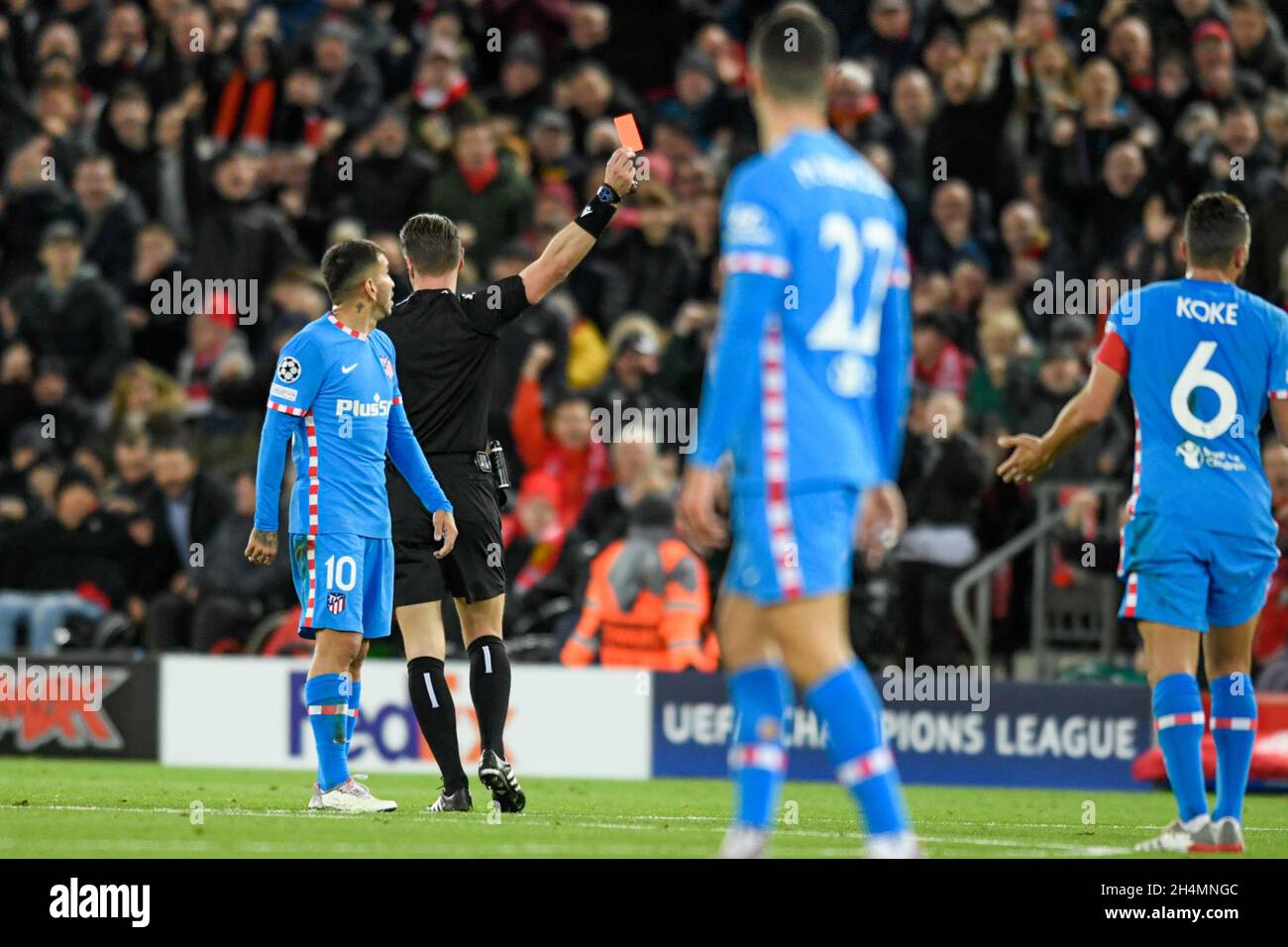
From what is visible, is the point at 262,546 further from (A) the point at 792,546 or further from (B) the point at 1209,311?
(B) the point at 1209,311

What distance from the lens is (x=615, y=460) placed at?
1507 centimetres

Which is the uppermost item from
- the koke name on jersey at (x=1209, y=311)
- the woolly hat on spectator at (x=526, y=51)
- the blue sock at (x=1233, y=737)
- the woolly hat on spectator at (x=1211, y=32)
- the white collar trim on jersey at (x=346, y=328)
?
the woolly hat on spectator at (x=526, y=51)

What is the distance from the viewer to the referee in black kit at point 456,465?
9289 millimetres

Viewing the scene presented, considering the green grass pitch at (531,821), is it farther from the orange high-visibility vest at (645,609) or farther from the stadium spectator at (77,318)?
the stadium spectator at (77,318)

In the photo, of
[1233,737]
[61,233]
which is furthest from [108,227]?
[1233,737]

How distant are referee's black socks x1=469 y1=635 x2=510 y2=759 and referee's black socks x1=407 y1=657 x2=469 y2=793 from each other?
5.1 inches

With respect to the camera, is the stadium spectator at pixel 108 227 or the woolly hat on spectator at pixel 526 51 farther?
the woolly hat on spectator at pixel 526 51

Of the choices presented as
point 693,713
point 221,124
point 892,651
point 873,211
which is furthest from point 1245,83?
point 873,211

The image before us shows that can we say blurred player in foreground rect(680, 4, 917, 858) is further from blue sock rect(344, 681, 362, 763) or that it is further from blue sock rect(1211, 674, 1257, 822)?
blue sock rect(344, 681, 362, 763)

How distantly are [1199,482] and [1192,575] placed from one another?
Answer: 0.35 metres

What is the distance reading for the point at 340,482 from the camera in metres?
8.97

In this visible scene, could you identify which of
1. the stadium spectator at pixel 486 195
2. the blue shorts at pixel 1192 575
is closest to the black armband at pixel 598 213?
the blue shorts at pixel 1192 575

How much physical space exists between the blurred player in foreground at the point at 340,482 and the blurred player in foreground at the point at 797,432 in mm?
3098

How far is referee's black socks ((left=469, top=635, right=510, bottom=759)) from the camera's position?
934 cm
